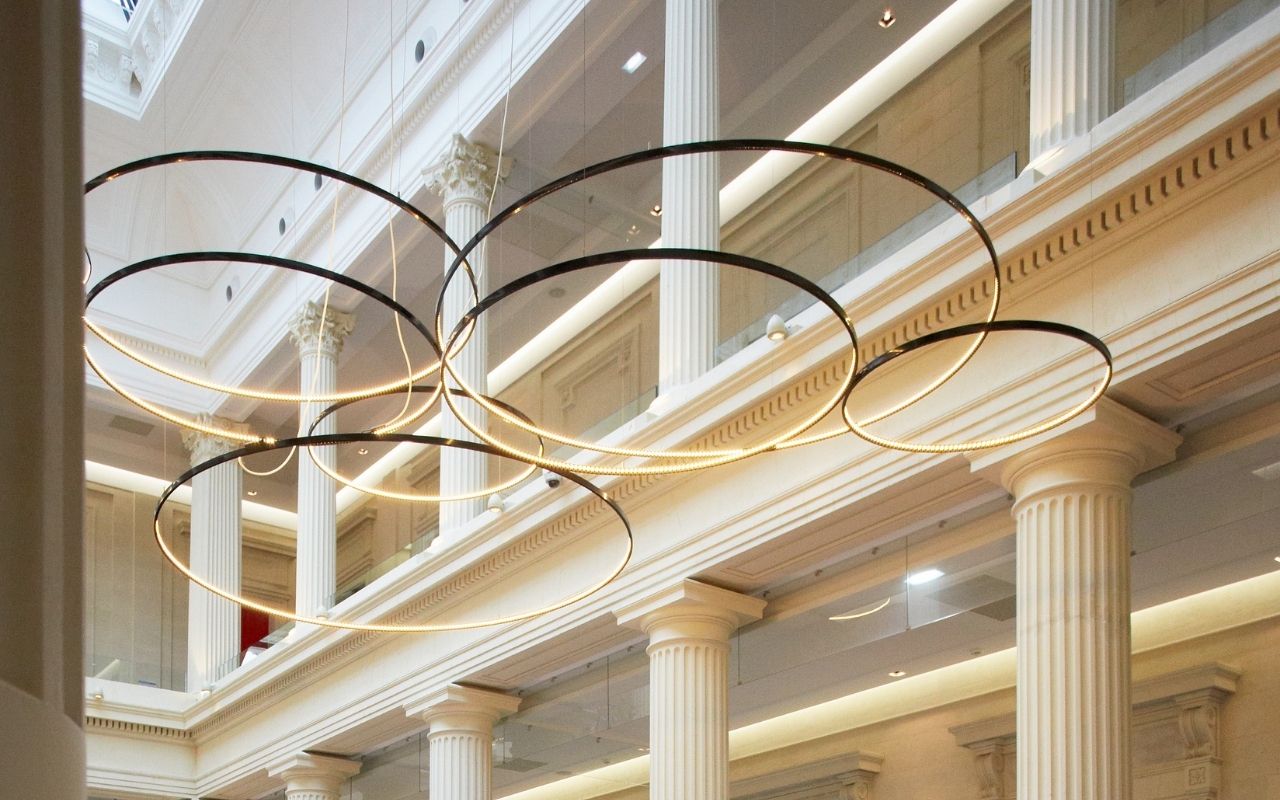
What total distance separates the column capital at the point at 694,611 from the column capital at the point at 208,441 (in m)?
10.4

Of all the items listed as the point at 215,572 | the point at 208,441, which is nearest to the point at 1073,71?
the point at 215,572

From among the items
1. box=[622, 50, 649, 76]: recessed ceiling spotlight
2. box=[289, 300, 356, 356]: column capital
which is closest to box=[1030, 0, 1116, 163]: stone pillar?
box=[622, 50, 649, 76]: recessed ceiling spotlight

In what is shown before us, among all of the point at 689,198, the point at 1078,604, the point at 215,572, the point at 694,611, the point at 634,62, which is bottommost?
the point at 1078,604

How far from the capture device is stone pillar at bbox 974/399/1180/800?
7.18 metres

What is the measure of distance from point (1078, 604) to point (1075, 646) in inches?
8.3

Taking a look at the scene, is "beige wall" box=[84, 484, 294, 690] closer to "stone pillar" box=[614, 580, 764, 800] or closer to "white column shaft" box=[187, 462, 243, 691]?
"white column shaft" box=[187, 462, 243, 691]

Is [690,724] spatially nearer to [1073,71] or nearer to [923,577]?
[923,577]

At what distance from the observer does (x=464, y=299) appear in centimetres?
1356

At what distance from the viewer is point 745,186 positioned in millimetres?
15164

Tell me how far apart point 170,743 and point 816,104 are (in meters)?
11.5

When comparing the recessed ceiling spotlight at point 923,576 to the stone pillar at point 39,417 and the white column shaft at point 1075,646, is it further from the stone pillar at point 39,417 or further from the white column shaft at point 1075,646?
the stone pillar at point 39,417

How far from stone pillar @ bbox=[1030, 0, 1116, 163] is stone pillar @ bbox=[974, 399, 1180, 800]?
59.7 inches

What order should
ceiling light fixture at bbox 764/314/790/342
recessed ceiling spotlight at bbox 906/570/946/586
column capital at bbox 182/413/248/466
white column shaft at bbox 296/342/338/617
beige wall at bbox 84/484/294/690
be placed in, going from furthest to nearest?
1. beige wall at bbox 84/484/294/690
2. column capital at bbox 182/413/248/466
3. white column shaft at bbox 296/342/338/617
4. recessed ceiling spotlight at bbox 906/570/946/586
5. ceiling light fixture at bbox 764/314/790/342

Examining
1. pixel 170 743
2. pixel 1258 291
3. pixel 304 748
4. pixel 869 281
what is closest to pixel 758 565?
pixel 869 281
